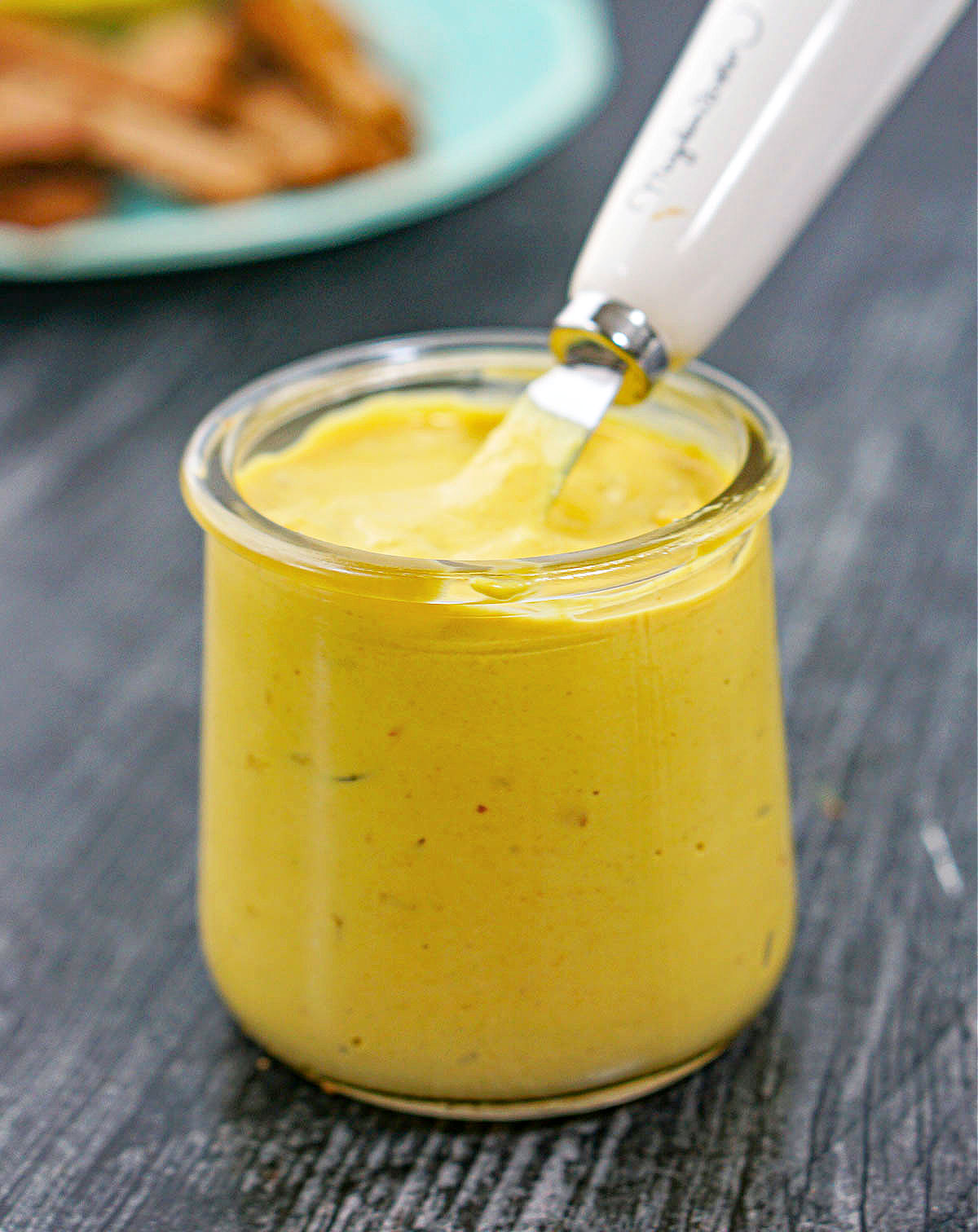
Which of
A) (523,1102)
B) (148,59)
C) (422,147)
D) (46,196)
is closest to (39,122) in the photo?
(46,196)

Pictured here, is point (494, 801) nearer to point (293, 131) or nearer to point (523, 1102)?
point (523, 1102)

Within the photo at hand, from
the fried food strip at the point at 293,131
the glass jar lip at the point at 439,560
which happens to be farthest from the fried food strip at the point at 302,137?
the glass jar lip at the point at 439,560

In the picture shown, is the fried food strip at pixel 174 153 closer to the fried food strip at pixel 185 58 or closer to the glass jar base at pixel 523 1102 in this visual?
A: the fried food strip at pixel 185 58

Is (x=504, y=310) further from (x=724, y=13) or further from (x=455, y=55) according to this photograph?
(x=724, y=13)

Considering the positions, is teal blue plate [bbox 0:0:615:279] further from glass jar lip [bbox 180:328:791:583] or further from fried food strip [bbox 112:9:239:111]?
glass jar lip [bbox 180:328:791:583]

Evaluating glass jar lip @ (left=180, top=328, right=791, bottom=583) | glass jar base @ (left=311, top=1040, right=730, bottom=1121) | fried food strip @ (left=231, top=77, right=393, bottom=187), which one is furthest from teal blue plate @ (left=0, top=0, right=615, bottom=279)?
glass jar base @ (left=311, top=1040, right=730, bottom=1121)

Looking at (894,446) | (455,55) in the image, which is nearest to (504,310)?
(894,446)

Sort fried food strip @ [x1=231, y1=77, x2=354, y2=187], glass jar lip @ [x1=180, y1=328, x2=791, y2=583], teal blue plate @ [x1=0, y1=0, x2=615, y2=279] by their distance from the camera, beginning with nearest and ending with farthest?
glass jar lip @ [x1=180, y1=328, x2=791, y2=583]
teal blue plate @ [x1=0, y1=0, x2=615, y2=279]
fried food strip @ [x1=231, y1=77, x2=354, y2=187]
